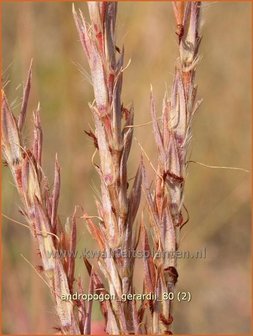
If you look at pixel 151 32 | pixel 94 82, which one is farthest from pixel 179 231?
pixel 151 32

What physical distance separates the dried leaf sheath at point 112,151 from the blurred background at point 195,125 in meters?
1.03

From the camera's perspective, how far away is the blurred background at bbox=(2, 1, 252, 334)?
1.99 metres

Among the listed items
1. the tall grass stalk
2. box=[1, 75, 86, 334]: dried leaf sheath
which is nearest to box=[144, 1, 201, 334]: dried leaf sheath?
the tall grass stalk

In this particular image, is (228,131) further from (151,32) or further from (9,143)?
(9,143)

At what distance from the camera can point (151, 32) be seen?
2996 mm

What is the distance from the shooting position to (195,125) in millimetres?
2652

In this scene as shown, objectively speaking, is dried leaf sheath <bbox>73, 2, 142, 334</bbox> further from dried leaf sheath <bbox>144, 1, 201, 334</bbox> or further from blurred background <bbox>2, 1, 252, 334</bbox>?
blurred background <bbox>2, 1, 252, 334</bbox>

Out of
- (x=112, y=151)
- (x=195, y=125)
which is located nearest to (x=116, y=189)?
(x=112, y=151)

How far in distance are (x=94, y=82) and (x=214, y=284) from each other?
8.63 ft

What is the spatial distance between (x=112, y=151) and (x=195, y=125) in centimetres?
206

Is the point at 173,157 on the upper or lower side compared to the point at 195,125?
lower

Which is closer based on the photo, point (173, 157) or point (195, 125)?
point (173, 157)

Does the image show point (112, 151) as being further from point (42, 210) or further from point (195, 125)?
point (195, 125)

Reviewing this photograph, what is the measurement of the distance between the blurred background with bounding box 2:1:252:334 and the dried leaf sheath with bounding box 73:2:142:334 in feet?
3.39
